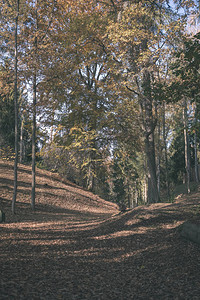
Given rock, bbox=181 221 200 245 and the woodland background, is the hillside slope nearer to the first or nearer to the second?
the woodland background

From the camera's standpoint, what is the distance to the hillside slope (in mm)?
14039

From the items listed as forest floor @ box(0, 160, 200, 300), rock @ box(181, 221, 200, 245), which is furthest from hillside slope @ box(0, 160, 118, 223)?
rock @ box(181, 221, 200, 245)

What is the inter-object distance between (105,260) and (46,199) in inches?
430

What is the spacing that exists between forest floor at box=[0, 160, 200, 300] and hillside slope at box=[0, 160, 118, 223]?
112 inches

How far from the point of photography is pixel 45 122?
1647 cm

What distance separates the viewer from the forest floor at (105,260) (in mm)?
4590

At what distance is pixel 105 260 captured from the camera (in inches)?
257

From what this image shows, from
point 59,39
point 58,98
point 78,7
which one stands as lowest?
point 58,98

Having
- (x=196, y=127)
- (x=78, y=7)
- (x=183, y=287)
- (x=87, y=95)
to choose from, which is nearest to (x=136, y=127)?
(x=87, y=95)

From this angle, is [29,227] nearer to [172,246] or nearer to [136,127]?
[172,246]

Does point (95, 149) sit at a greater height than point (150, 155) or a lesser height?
greater

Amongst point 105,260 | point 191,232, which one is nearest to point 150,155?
point 191,232

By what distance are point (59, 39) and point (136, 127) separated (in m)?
7.21

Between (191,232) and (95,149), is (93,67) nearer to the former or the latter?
(95,149)
